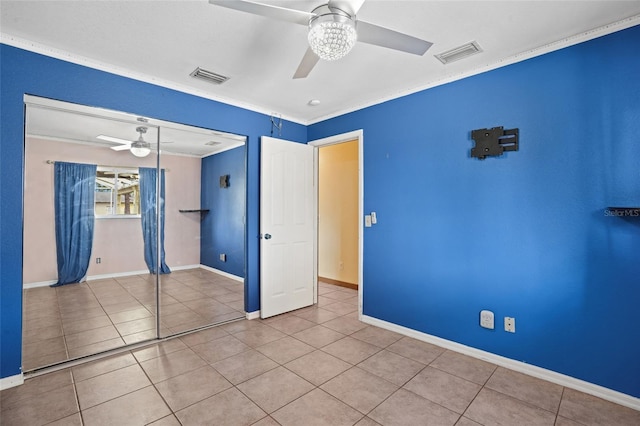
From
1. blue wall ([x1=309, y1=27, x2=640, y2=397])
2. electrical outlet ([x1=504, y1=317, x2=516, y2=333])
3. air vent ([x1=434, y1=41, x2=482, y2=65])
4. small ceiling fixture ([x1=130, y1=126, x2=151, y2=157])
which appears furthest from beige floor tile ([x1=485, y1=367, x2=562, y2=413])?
small ceiling fixture ([x1=130, y1=126, x2=151, y2=157])

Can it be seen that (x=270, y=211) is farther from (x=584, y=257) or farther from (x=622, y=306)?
(x=622, y=306)

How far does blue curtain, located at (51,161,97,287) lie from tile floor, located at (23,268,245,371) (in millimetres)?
192

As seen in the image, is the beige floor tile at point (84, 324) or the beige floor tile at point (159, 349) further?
the beige floor tile at point (84, 324)

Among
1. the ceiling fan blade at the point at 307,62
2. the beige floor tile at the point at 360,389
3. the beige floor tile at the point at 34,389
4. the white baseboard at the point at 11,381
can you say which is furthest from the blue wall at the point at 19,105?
the beige floor tile at the point at 360,389

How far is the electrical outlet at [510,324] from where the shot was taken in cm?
245

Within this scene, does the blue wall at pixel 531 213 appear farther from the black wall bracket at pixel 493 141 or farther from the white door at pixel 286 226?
the white door at pixel 286 226

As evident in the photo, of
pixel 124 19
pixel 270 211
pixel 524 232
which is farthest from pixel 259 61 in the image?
pixel 524 232

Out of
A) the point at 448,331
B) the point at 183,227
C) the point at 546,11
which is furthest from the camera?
the point at 183,227

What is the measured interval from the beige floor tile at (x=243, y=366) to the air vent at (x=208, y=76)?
2.63m

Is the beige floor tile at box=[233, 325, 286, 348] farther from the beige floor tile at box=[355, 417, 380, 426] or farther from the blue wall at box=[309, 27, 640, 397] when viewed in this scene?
the beige floor tile at box=[355, 417, 380, 426]

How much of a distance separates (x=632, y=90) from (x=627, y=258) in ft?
3.73

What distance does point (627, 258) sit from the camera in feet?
6.58

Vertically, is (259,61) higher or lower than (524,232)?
higher

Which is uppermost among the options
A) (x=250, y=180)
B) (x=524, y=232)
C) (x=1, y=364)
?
(x=250, y=180)
